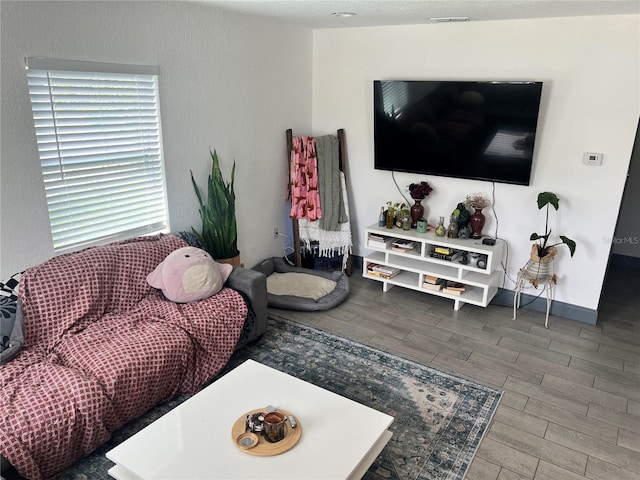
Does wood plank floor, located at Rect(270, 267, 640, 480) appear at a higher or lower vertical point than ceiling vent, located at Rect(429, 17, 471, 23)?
lower

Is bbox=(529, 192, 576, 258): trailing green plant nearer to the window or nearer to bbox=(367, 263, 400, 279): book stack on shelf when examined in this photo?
bbox=(367, 263, 400, 279): book stack on shelf

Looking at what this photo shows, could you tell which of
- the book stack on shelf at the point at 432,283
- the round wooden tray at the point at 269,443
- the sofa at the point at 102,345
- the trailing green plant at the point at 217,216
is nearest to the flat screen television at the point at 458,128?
the book stack on shelf at the point at 432,283

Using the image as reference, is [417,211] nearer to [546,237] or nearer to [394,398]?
[546,237]

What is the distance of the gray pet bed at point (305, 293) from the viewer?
377 centimetres

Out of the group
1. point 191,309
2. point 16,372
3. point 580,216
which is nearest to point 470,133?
point 580,216

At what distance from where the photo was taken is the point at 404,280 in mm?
4105

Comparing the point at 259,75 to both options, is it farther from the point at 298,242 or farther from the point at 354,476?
the point at 354,476

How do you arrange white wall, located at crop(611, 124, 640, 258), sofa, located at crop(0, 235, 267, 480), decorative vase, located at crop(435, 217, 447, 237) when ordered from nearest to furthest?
sofa, located at crop(0, 235, 267, 480) → decorative vase, located at crop(435, 217, 447, 237) → white wall, located at crop(611, 124, 640, 258)

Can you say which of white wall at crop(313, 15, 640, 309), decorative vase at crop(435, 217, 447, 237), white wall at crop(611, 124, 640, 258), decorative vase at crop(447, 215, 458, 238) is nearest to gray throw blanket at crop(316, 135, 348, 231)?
white wall at crop(313, 15, 640, 309)

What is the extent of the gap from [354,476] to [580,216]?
105 inches

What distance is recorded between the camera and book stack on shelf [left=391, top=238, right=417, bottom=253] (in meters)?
4.04

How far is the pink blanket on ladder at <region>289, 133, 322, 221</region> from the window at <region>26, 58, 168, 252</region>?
4.20ft

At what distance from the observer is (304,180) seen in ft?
14.2

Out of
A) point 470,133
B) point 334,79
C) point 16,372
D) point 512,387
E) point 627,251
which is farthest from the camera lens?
point 627,251
